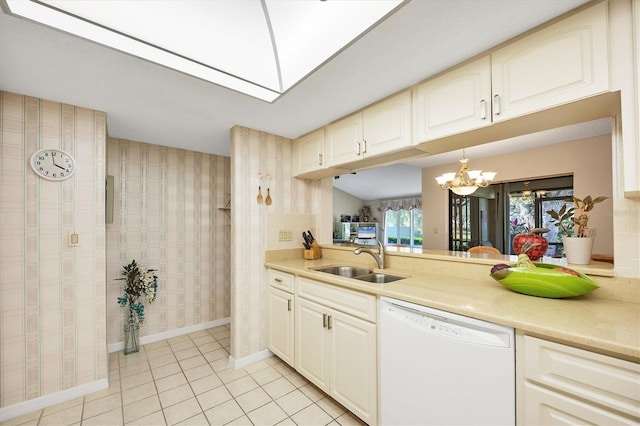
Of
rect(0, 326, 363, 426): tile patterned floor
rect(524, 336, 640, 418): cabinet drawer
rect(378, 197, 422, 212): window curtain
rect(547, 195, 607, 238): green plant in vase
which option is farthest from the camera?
rect(378, 197, 422, 212): window curtain

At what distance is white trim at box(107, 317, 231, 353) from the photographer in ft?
8.67

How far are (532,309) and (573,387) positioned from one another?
0.28 metres

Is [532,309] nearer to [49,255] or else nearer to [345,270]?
[345,270]

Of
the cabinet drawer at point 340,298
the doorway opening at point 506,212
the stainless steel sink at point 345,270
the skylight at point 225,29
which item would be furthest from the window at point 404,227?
the skylight at point 225,29

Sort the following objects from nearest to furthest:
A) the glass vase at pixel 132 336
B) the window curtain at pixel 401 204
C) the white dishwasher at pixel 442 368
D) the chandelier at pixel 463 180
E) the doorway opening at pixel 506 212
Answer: the white dishwasher at pixel 442 368 < the glass vase at pixel 132 336 < the chandelier at pixel 463 180 < the doorway opening at pixel 506 212 < the window curtain at pixel 401 204

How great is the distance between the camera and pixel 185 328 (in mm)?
3068

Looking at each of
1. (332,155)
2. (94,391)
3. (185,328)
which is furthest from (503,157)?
(94,391)

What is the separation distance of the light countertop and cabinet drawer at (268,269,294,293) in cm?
56

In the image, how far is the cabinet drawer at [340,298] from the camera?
152cm

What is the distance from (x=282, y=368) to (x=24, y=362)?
1.77 metres

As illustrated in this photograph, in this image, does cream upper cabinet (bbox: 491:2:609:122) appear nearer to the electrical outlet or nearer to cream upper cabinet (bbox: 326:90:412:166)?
cream upper cabinet (bbox: 326:90:412:166)

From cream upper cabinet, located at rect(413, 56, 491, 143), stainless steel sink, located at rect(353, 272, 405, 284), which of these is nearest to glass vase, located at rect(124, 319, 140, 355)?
stainless steel sink, located at rect(353, 272, 405, 284)

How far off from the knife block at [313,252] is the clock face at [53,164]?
1.95m

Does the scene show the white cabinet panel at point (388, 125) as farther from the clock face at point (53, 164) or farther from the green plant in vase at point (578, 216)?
the clock face at point (53, 164)
